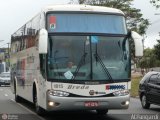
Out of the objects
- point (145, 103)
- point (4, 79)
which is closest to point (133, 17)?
point (4, 79)

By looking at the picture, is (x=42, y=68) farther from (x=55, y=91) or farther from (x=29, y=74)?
(x=29, y=74)

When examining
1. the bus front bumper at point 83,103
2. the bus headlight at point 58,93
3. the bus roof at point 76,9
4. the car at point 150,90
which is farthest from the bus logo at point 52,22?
the car at point 150,90

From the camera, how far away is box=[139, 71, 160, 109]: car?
19.2 metres

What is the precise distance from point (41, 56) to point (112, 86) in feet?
7.80

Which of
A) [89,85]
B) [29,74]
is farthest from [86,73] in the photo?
[29,74]

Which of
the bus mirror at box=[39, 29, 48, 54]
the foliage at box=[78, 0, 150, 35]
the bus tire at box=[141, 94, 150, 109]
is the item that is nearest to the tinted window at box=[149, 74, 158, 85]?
the bus tire at box=[141, 94, 150, 109]

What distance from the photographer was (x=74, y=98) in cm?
1380

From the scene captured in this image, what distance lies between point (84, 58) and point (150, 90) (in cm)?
648

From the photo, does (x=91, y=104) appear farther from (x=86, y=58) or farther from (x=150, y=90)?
(x=150, y=90)

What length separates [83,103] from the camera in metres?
13.8

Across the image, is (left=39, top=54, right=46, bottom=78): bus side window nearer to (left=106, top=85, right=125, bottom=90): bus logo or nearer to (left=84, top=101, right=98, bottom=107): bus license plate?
(left=84, top=101, right=98, bottom=107): bus license plate

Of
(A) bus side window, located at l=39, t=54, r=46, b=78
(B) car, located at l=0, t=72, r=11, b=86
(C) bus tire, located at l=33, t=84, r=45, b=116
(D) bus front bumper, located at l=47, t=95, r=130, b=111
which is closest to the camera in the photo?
(D) bus front bumper, located at l=47, t=95, r=130, b=111

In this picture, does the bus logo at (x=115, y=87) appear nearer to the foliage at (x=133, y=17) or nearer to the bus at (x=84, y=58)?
the bus at (x=84, y=58)

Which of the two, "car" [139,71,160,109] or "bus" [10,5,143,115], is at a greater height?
"bus" [10,5,143,115]
